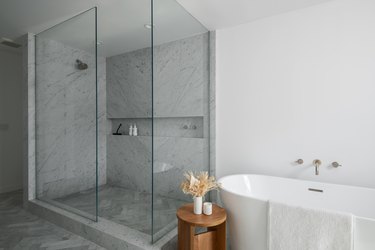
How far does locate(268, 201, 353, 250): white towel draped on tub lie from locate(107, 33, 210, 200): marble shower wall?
1.09 metres

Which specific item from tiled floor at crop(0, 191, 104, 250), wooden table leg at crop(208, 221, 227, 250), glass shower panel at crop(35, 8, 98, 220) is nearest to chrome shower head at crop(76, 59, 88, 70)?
glass shower panel at crop(35, 8, 98, 220)

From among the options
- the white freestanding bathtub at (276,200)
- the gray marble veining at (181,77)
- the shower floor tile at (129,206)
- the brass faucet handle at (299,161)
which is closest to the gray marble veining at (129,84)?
the gray marble veining at (181,77)

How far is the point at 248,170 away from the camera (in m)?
2.75

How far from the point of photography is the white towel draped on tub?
1407 mm

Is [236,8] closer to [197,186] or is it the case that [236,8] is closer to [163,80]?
[163,80]

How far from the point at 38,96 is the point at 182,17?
238 cm

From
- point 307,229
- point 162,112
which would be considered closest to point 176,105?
point 162,112

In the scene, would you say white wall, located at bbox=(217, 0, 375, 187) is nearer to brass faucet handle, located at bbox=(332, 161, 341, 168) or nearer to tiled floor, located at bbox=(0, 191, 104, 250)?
brass faucet handle, located at bbox=(332, 161, 341, 168)

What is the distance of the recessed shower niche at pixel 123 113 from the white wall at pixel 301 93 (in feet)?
1.29

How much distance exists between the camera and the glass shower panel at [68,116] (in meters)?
2.72

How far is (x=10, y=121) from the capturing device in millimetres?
3984

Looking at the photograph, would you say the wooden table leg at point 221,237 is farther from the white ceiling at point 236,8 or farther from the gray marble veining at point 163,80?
the white ceiling at point 236,8

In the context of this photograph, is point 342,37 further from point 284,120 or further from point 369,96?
point 284,120

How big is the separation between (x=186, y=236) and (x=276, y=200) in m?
0.78
